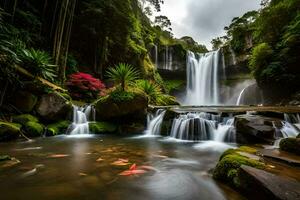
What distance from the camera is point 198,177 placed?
3500 mm

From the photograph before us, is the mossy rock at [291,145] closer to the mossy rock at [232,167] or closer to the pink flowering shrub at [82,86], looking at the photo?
the mossy rock at [232,167]

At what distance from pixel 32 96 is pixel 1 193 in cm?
635

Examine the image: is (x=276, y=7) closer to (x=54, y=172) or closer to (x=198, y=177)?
(x=198, y=177)

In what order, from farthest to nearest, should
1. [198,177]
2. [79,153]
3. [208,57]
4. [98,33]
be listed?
1. [208,57]
2. [98,33]
3. [79,153]
4. [198,177]

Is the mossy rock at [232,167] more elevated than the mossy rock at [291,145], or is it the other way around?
the mossy rock at [291,145]

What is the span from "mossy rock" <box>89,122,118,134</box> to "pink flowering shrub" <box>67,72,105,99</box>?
3.91 m

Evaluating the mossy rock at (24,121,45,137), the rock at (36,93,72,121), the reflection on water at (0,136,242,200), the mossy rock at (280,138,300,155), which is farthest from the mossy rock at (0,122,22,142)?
the mossy rock at (280,138,300,155)

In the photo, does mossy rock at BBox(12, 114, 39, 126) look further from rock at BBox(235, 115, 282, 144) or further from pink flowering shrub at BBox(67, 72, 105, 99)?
rock at BBox(235, 115, 282, 144)

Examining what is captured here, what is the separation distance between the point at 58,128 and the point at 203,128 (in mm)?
5506

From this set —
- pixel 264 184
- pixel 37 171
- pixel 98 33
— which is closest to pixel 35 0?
pixel 98 33

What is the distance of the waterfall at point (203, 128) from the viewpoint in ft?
24.5

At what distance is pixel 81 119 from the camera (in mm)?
9492

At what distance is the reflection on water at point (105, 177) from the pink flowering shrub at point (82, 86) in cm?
744

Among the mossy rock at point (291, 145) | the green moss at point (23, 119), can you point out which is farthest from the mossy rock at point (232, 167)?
the green moss at point (23, 119)
